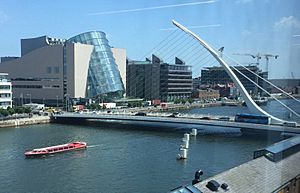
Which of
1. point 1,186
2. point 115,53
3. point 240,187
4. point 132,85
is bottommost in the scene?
point 1,186

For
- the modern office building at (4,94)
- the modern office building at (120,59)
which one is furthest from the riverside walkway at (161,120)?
the modern office building at (120,59)

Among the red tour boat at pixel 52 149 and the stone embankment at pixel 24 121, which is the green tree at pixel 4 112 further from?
the red tour boat at pixel 52 149

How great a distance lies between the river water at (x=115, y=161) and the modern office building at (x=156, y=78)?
6450mm

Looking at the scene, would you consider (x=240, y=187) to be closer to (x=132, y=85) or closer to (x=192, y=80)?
(x=132, y=85)

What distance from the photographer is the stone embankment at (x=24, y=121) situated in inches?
351

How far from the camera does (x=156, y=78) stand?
1523 cm

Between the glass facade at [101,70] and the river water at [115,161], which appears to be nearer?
the river water at [115,161]

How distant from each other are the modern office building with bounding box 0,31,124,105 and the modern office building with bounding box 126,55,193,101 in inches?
29.5

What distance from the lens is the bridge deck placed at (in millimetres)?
2146

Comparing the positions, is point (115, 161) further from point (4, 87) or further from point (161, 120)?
point (4, 87)

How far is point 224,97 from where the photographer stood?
792 inches

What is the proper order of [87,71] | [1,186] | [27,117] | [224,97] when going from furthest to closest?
[224,97] < [87,71] < [27,117] < [1,186]

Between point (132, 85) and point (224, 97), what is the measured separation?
6.30 m

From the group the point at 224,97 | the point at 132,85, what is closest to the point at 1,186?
the point at 132,85
